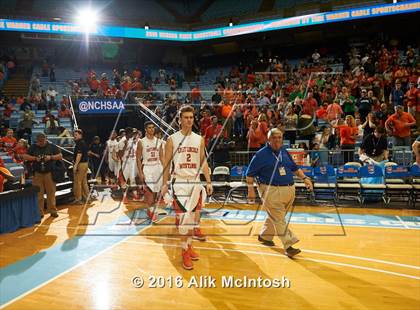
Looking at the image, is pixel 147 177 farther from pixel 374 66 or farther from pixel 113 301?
pixel 374 66

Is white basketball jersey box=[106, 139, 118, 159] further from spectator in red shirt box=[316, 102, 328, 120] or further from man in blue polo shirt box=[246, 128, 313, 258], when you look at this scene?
man in blue polo shirt box=[246, 128, 313, 258]

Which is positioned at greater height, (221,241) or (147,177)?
(147,177)

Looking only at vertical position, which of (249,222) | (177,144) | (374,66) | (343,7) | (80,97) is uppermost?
(343,7)

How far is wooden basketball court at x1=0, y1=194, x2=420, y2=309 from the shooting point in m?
4.14

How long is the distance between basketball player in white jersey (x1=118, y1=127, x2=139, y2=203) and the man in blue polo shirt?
19.1 feet

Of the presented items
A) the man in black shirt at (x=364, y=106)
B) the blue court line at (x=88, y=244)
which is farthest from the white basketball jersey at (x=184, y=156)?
the man in black shirt at (x=364, y=106)

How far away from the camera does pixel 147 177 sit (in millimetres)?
7992

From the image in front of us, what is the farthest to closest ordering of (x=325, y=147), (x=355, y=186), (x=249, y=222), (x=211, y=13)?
1. (x=211, y=13)
2. (x=325, y=147)
3. (x=355, y=186)
4. (x=249, y=222)

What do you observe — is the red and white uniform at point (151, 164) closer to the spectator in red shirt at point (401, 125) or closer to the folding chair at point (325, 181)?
the folding chair at point (325, 181)

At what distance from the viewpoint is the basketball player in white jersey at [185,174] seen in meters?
5.16

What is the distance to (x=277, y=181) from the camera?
220 inches

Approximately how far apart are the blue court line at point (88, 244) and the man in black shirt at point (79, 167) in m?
2.25

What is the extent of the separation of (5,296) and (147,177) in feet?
13.0

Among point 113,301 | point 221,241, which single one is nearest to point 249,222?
point 221,241
